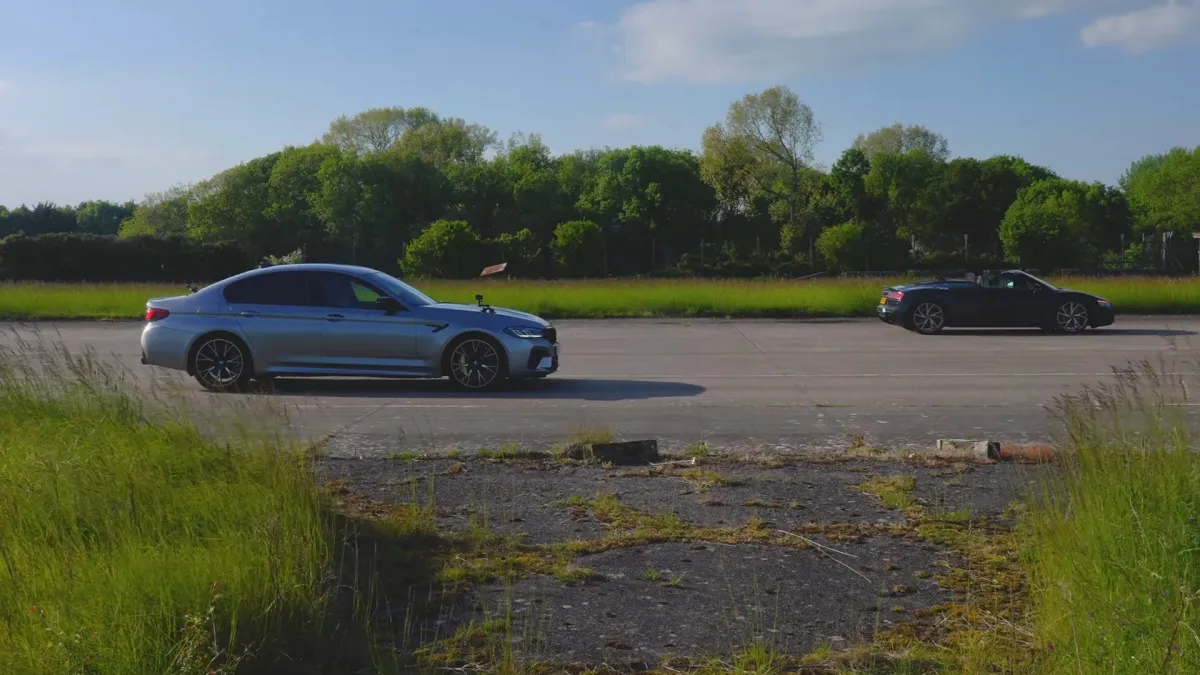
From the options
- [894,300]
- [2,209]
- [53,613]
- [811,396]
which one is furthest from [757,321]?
[2,209]

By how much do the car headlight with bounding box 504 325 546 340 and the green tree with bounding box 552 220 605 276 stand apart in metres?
60.9

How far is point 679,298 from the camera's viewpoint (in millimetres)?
32000

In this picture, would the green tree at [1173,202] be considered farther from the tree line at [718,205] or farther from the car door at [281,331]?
the car door at [281,331]

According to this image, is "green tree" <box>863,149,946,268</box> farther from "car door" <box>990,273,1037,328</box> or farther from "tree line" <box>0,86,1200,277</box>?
"car door" <box>990,273,1037,328</box>

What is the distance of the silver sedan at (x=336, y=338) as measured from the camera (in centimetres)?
1383

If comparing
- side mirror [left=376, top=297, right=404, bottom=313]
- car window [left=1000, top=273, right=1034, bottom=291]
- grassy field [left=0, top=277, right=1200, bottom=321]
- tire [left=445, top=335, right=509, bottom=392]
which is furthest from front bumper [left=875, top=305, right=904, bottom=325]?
side mirror [left=376, top=297, right=404, bottom=313]

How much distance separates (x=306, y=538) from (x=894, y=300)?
20.1 metres

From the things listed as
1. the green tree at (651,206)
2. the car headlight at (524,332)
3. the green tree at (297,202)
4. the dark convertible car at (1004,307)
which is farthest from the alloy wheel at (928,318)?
the green tree at (297,202)

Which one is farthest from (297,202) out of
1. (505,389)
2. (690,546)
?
(690,546)

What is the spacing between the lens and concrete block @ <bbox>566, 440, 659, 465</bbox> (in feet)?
28.2

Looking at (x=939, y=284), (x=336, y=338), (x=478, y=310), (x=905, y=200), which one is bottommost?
(x=336, y=338)

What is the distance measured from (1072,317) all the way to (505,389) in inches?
553

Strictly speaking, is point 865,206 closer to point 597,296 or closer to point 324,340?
point 597,296

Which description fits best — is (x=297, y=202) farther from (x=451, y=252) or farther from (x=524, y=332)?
(x=524, y=332)
